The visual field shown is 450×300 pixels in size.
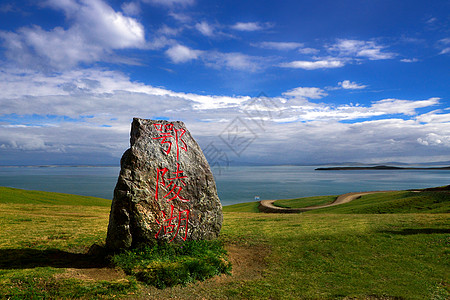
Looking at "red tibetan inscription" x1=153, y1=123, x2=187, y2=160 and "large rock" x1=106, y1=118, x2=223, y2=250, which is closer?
"large rock" x1=106, y1=118, x2=223, y2=250

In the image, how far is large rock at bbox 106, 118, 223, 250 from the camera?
905cm

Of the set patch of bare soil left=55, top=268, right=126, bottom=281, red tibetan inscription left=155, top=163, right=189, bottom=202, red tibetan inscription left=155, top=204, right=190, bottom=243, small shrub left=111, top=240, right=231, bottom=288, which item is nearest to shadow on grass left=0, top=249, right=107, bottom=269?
patch of bare soil left=55, top=268, right=126, bottom=281

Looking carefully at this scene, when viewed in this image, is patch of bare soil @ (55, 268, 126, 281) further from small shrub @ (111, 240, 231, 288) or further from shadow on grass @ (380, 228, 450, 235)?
shadow on grass @ (380, 228, 450, 235)

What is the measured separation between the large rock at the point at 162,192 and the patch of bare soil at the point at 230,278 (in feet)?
4.47

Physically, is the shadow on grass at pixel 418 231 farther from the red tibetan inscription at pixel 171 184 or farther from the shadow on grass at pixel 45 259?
the shadow on grass at pixel 45 259

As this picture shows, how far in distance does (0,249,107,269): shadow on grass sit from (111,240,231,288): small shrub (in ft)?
3.57

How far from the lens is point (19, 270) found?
27.2ft

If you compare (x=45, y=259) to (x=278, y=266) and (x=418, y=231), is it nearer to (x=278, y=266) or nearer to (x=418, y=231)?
(x=278, y=266)

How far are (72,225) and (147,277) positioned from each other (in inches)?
464

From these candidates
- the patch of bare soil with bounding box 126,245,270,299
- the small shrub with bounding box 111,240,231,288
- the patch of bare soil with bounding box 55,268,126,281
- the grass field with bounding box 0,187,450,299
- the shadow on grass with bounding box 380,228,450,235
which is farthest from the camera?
the shadow on grass with bounding box 380,228,450,235

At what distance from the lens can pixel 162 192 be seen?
967 centimetres

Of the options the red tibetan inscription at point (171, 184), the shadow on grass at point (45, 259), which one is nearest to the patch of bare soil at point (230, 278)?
the shadow on grass at point (45, 259)

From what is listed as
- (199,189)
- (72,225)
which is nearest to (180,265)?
(199,189)

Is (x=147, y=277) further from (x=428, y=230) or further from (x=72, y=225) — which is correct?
(x=428, y=230)
